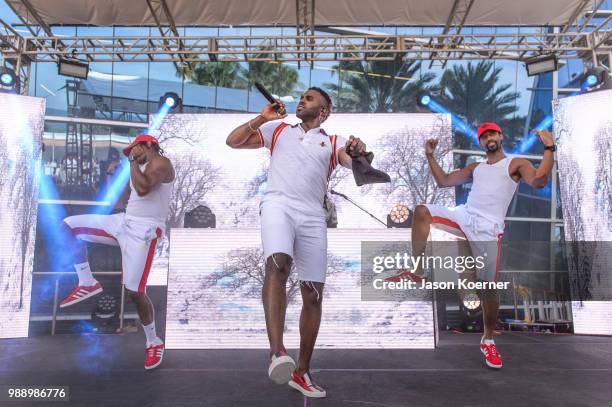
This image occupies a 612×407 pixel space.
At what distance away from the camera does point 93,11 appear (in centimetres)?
801

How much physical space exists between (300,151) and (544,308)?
8.14 m

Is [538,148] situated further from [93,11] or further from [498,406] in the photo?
[498,406]

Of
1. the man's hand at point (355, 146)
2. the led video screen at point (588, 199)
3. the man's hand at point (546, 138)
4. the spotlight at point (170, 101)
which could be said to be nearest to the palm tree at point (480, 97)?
the led video screen at point (588, 199)

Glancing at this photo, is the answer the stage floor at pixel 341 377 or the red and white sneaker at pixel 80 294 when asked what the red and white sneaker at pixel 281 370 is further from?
the red and white sneaker at pixel 80 294

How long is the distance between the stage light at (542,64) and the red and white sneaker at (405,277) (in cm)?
502

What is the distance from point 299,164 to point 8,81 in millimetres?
6543

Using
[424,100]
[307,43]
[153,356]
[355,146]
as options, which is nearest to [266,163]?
[307,43]

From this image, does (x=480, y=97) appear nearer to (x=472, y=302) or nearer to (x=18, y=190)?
(x=472, y=302)

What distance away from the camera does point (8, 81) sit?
24.3 ft

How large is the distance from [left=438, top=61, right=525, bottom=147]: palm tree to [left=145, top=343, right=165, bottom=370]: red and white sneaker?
14003 millimetres

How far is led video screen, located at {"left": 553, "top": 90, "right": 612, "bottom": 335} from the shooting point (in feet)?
23.4

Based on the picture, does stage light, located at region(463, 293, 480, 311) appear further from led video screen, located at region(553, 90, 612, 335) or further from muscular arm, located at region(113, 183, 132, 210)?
muscular arm, located at region(113, 183, 132, 210)

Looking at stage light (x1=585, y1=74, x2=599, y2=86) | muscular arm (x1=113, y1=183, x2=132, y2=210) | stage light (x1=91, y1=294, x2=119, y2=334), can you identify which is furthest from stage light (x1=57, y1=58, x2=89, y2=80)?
stage light (x1=585, y1=74, x2=599, y2=86)

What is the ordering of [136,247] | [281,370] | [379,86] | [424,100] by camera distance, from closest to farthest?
[281,370], [136,247], [424,100], [379,86]
